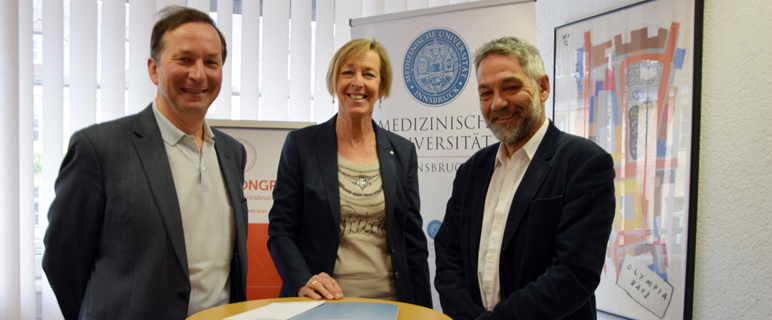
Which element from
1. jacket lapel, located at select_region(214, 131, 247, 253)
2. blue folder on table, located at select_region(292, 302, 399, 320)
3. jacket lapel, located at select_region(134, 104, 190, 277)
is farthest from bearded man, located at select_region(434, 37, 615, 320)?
jacket lapel, located at select_region(134, 104, 190, 277)

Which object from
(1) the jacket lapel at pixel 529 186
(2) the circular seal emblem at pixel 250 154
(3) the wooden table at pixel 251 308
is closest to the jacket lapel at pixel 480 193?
(1) the jacket lapel at pixel 529 186

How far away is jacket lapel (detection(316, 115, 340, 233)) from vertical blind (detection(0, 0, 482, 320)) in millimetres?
1692

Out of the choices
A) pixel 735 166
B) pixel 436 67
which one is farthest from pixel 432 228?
pixel 735 166

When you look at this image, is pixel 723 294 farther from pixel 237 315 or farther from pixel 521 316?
pixel 237 315

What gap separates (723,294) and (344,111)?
7.16 ft

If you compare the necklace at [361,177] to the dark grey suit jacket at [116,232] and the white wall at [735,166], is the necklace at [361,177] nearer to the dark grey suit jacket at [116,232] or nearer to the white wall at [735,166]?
the dark grey suit jacket at [116,232]

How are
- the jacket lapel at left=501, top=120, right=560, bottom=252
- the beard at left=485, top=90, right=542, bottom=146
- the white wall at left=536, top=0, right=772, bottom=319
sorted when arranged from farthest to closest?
the white wall at left=536, top=0, right=772, bottom=319, the beard at left=485, top=90, right=542, bottom=146, the jacket lapel at left=501, top=120, right=560, bottom=252

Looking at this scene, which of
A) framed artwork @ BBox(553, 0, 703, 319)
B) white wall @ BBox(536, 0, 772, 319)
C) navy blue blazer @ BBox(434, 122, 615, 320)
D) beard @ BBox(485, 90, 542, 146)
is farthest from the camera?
framed artwork @ BBox(553, 0, 703, 319)

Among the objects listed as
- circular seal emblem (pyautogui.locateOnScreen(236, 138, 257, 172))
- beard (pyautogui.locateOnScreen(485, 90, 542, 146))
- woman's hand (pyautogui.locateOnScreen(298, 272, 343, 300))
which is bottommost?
woman's hand (pyautogui.locateOnScreen(298, 272, 343, 300))

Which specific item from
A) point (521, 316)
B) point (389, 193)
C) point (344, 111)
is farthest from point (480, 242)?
point (344, 111)

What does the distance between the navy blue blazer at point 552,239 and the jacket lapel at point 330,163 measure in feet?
1.70

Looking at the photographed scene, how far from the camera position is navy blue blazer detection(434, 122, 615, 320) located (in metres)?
1.30

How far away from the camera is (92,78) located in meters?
3.25

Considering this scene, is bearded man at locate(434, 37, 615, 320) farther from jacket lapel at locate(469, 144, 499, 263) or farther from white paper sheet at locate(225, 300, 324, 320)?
white paper sheet at locate(225, 300, 324, 320)
